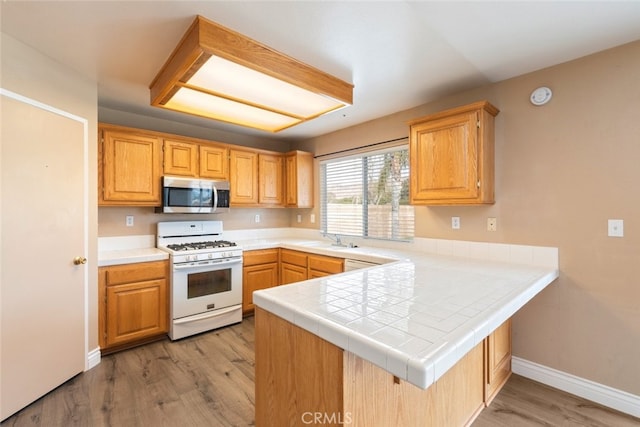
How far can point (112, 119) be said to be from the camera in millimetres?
3100

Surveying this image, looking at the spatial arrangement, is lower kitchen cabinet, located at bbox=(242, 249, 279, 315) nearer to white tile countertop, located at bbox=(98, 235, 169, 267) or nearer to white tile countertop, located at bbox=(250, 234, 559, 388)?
white tile countertop, located at bbox=(98, 235, 169, 267)

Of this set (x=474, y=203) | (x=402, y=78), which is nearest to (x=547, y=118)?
(x=474, y=203)

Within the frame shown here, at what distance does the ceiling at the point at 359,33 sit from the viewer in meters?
1.56

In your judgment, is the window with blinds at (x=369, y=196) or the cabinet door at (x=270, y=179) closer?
the window with blinds at (x=369, y=196)

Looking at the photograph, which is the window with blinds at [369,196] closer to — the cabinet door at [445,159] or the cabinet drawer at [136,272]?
the cabinet door at [445,159]

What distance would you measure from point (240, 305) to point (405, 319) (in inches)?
103

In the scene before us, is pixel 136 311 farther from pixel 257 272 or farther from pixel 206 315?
pixel 257 272

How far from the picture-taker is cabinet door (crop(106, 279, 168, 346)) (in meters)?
2.59

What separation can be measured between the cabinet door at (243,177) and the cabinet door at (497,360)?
9.80 feet

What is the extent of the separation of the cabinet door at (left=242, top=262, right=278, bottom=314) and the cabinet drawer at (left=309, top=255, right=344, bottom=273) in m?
0.63

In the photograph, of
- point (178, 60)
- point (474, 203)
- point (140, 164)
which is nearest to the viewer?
point (178, 60)

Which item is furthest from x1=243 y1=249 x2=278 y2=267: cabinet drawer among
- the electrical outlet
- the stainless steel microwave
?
the electrical outlet

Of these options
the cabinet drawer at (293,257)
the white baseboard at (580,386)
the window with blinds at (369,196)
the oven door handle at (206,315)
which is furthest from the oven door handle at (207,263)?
the white baseboard at (580,386)

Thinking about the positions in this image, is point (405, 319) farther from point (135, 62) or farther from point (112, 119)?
point (112, 119)
